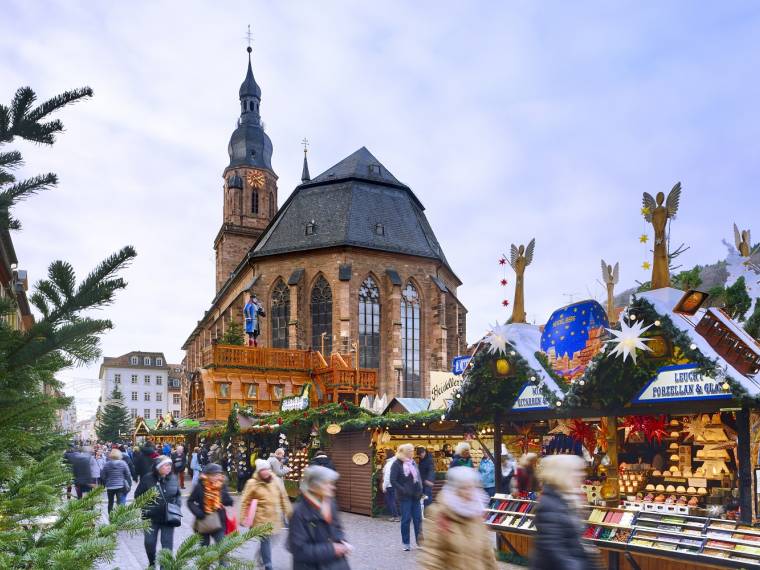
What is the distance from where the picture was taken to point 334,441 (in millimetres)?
18094

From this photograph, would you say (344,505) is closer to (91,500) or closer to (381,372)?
(91,500)

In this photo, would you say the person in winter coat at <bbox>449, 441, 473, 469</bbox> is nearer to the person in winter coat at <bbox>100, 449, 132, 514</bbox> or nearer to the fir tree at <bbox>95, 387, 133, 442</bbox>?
the person in winter coat at <bbox>100, 449, 132, 514</bbox>

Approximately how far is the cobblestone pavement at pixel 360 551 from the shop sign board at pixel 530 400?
2.31 metres

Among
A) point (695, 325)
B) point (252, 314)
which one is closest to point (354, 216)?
point (252, 314)

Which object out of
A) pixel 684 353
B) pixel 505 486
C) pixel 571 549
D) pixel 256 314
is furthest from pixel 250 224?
pixel 571 549

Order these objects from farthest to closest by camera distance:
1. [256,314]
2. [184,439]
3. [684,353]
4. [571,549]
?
[256,314] < [184,439] < [684,353] < [571,549]

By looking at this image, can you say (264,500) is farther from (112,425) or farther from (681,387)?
(112,425)

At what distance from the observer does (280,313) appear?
4241 cm

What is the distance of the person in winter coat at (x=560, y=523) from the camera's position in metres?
4.58

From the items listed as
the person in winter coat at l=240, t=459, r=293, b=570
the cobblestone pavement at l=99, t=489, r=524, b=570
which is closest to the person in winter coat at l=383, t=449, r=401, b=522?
the cobblestone pavement at l=99, t=489, r=524, b=570

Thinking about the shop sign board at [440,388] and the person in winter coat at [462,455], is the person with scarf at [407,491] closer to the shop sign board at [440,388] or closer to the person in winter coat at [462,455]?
the person in winter coat at [462,455]

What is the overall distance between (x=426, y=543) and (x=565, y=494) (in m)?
0.94

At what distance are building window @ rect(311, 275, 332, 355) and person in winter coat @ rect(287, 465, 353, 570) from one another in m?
34.8

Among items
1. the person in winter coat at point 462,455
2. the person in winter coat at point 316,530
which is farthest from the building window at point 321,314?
the person in winter coat at point 316,530
